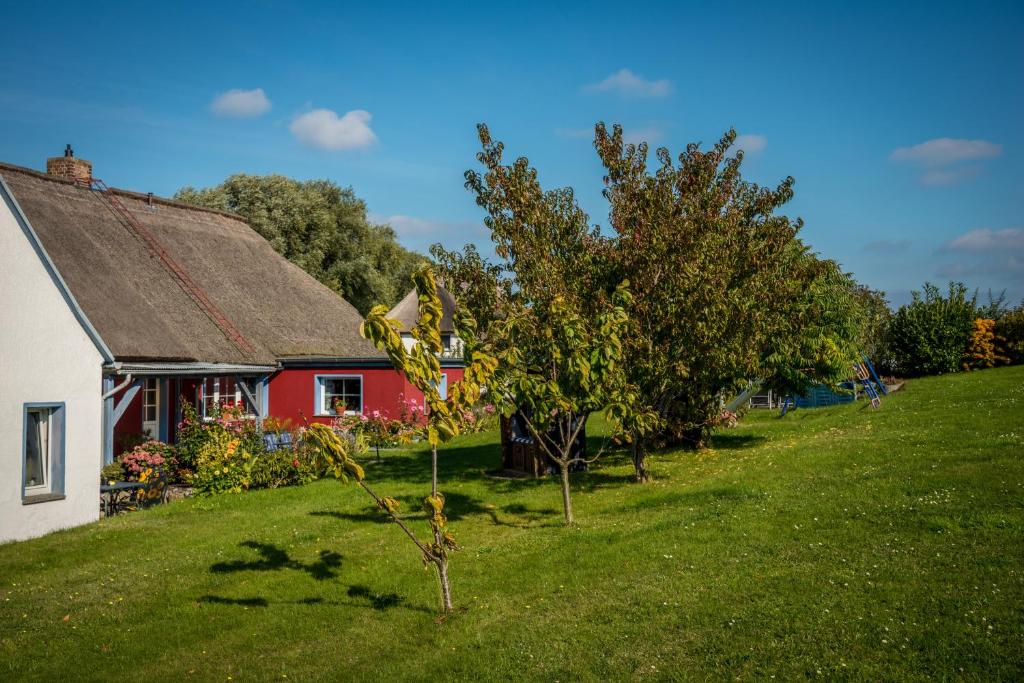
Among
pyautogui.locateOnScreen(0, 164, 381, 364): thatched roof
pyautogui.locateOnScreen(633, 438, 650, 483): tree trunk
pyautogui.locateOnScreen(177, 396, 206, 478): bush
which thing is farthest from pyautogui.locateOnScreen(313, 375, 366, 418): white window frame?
pyautogui.locateOnScreen(633, 438, 650, 483): tree trunk

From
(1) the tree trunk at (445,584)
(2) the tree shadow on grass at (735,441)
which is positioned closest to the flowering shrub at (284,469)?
(1) the tree trunk at (445,584)

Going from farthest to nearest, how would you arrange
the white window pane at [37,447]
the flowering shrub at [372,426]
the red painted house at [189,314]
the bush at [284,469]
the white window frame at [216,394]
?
the flowering shrub at [372,426]
the white window frame at [216,394]
the red painted house at [189,314]
the bush at [284,469]
the white window pane at [37,447]

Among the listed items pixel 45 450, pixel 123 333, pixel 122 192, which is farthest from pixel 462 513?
pixel 122 192

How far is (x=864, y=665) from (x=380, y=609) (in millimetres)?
5381

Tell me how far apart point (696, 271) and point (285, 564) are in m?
8.01

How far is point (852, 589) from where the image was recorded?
8234mm

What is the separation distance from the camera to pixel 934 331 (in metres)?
37.2

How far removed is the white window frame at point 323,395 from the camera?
26.2 metres

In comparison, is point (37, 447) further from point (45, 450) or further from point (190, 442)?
point (190, 442)

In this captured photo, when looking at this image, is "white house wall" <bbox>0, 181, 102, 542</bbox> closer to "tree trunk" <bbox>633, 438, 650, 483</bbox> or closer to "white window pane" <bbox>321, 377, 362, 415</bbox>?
"tree trunk" <bbox>633, 438, 650, 483</bbox>

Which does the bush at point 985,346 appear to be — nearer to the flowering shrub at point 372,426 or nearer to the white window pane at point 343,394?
the flowering shrub at point 372,426

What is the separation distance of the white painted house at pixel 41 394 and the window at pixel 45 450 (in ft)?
0.06

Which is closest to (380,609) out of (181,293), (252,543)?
(252,543)

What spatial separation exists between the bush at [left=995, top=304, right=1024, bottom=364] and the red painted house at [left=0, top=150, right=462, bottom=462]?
25119mm
